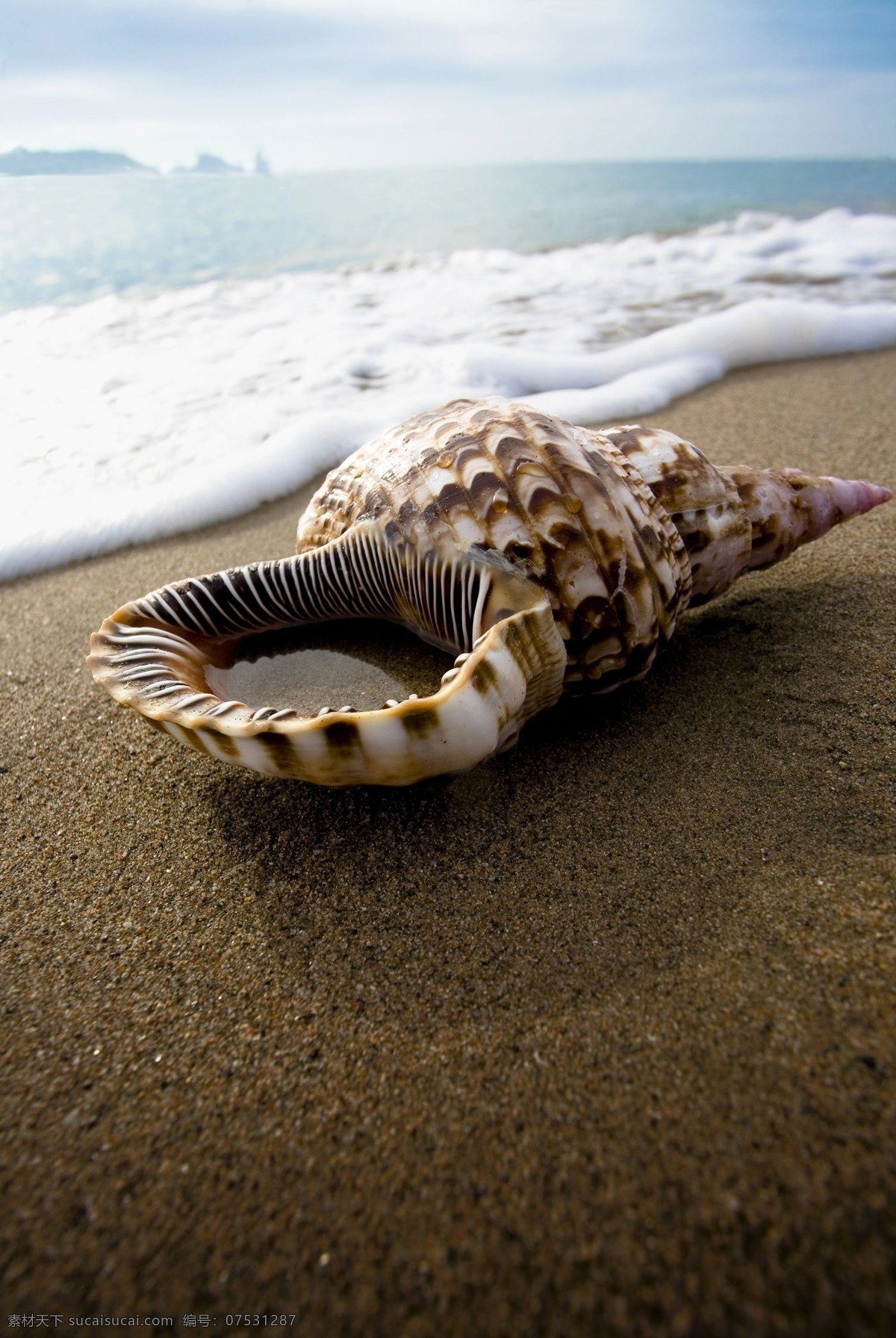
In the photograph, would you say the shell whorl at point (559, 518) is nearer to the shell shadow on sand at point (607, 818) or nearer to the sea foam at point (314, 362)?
the shell shadow on sand at point (607, 818)

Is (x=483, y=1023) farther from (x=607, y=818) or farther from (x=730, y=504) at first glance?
(x=730, y=504)

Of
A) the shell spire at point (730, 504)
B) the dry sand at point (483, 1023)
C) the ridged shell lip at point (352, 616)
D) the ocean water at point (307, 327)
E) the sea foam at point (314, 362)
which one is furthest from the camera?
the ocean water at point (307, 327)

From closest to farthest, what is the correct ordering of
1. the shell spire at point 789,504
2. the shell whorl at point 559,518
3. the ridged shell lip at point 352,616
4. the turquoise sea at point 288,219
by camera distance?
the ridged shell lip at point 352,616, the shell whorl at point 559,518, the shell spire at point 789,504, the turquoise sea at point 288,219

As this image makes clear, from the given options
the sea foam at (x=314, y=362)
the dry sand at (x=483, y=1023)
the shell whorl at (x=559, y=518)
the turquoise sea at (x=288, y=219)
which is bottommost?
the dry sand at (x=483, y=1023)

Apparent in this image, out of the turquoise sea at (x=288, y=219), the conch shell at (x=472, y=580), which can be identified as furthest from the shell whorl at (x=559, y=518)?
the turquoise sea at (x=288, y=219)

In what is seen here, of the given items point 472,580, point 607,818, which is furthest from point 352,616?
point 607,818

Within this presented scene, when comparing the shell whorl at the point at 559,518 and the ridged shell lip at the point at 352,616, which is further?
the shell whorl at the point at 559,518

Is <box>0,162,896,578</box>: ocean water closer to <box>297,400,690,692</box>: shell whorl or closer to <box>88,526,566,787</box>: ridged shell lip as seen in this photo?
<box>88,526,566,787</box>: ridged shell lip
